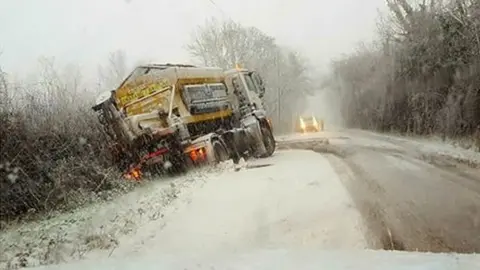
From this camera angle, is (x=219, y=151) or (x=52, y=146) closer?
(x=52, y=146)

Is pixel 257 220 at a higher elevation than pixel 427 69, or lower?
lower

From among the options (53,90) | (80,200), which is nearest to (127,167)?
(53,90)

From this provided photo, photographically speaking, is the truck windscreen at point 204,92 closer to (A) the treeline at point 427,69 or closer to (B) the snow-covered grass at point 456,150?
(B) the snow-covered grass at point 456,150

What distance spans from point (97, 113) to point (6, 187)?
851 centimetres

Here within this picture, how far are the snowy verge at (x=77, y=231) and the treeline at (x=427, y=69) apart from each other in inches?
673

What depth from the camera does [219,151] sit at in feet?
61.6

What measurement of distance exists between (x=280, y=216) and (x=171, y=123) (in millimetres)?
8824

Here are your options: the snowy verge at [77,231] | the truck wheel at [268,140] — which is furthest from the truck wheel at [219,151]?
the snowy verge at [77,231]

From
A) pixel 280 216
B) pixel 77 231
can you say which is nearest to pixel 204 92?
pixel 280 216

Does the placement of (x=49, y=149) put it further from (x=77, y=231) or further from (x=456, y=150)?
(x=456, y=150)

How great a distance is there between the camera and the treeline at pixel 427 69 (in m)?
25.9

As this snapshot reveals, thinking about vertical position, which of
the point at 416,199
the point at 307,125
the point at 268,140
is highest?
the point at 416,199

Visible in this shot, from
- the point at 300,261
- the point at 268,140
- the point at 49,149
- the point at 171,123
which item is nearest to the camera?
the point at 300,261

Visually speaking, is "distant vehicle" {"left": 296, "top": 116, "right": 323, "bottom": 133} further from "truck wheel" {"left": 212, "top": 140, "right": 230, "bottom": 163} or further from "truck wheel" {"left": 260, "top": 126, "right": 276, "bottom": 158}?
"truck wheel" {"left": 212, "top": 140, "right": 230, "bottom": 163}
